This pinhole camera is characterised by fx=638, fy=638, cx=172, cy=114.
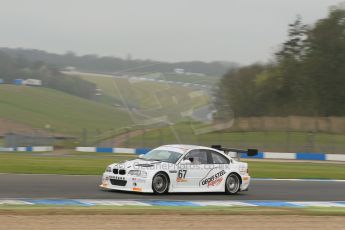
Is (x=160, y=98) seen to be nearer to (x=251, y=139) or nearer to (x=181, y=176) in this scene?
(x=251, y=139)

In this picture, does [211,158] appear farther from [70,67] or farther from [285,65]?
[70,67]

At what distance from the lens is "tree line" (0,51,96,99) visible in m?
107

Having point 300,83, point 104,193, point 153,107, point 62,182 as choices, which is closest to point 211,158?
point 104,193

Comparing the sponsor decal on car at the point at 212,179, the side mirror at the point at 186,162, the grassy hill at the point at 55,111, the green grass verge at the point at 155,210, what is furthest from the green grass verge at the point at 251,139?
the grassy hill at the point at 55,111

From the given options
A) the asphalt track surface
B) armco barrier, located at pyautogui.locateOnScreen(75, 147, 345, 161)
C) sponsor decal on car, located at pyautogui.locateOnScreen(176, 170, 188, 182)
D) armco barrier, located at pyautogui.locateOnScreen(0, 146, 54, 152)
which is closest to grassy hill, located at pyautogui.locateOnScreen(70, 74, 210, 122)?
armco barrier, located at pyautogui.locateOnScreen(75, 147, 345, 161)

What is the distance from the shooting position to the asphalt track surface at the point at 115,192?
13934 millimetres

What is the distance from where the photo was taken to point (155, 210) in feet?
37.7

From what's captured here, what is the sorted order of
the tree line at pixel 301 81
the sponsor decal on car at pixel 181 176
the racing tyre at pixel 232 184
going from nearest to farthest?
the sponsor decal on car at pixel 181 176 < the racing tyre at pixel 232 184 < the tree line at pixel 301 81

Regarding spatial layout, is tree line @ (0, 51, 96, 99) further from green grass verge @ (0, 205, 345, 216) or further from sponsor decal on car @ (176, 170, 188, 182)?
green grass verge @ (0, 205, 345, 216)

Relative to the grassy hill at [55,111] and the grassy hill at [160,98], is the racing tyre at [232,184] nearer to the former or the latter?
the grassy hill at [160,98]

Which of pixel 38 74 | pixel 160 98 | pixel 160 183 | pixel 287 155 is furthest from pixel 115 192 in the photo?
pixel 38 74

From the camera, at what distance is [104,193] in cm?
1447

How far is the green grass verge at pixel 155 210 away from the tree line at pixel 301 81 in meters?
52.6

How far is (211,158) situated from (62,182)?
4207 mm
